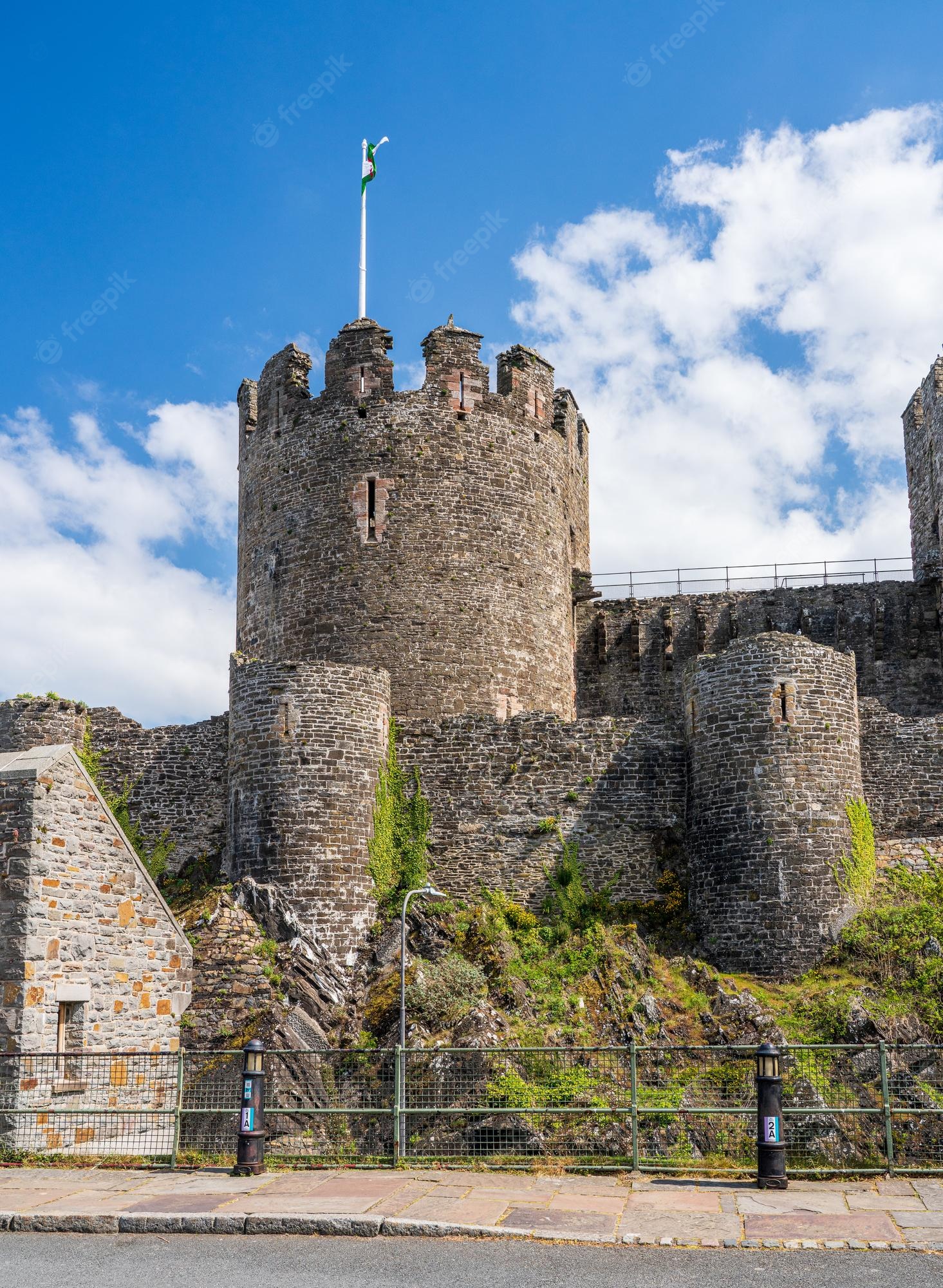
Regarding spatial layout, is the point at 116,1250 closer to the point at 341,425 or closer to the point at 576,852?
the point at 576,852

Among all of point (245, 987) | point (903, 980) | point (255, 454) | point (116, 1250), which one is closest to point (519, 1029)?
point (245, 987)

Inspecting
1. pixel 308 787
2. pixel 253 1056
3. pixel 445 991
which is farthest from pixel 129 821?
pixel 253 1056

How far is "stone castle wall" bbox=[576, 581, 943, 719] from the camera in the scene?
34188mm

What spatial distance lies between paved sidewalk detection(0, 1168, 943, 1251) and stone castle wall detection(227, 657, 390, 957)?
436 inches

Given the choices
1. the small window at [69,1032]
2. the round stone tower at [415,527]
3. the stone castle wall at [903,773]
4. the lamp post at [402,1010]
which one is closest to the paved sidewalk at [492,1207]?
the lamp post at [402,1010]

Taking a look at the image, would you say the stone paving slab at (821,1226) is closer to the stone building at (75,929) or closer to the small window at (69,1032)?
the stone building at (75,929)

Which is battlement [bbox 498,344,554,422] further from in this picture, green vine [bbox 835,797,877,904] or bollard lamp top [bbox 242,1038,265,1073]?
bollard lamp top [bbox 242,1038,265,1073]

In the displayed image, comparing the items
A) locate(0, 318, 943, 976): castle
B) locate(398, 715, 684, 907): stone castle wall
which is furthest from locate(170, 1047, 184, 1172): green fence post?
locate(398, 715, 684, 907): stone castle wall

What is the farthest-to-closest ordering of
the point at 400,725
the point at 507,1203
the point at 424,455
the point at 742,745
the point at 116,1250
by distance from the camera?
the point at 424,455
the point at 400,725
the point at 742,745
the point at 507,1203
the point at 116,1250

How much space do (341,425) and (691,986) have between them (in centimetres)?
1554

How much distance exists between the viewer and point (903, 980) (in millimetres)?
23141

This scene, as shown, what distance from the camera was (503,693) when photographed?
30.8 metres

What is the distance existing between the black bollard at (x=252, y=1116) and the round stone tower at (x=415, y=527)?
1579cm

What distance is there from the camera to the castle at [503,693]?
25.3 meters
